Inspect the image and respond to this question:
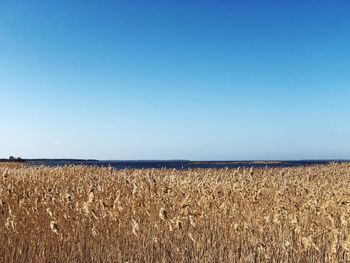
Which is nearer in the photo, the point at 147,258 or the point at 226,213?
the point at 147,258

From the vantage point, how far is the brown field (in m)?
5.92

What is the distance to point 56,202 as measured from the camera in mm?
7641

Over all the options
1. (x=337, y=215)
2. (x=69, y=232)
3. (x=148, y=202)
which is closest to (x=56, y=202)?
(x=69, y=232)

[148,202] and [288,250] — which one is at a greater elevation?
[148,202]

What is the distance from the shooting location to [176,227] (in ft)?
20.9

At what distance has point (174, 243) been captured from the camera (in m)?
6.23

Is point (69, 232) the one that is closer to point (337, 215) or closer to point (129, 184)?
point (129, 184)

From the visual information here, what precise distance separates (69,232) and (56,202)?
1.16 metres

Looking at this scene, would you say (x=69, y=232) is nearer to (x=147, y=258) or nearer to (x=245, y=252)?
(x=147, y=258)

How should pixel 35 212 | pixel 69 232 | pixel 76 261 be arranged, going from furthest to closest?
pixel 35 212, pixel 69 232, pixel 76 261

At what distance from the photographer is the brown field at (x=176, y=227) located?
19.4 feet

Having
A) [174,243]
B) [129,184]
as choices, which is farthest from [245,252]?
[129,184]

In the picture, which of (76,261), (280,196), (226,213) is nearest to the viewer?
(76,261)

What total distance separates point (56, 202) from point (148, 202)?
1689mm
